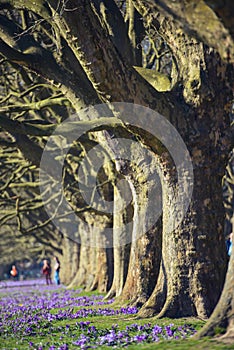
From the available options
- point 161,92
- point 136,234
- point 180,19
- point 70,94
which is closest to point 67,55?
point 70,94

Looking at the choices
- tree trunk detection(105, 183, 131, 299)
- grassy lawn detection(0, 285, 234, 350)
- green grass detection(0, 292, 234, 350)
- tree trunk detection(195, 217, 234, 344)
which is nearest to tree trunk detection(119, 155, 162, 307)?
grassy lawn detection(0, 285, 234, 350)

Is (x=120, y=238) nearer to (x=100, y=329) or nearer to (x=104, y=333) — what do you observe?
(x=100, y=329)

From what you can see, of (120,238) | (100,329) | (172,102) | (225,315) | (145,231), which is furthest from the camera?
(120,238)

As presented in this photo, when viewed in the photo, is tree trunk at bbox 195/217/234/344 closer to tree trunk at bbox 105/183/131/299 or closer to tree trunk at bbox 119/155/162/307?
tree trunk at bbox 119/155/162/307

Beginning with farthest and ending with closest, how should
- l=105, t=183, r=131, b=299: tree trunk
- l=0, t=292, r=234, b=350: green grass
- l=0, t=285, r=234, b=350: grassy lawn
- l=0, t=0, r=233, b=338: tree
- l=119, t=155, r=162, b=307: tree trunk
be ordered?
1. l=105, t=183, r=131, b=299: tree trunk
2. l=119, t=155, r=162, b=307: tree trunk
3. l=0, t=0, r=233, b=338: tree
4. l=0, t=285, r=234, b=350: grassy lawn
5. l=0, t=292, r=234, b=350: green grass

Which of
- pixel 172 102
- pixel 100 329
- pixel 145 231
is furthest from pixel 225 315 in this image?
pixel 145 231

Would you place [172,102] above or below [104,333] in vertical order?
above

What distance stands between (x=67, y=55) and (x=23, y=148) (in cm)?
536

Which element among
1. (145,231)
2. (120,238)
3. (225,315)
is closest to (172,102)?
(145,231)

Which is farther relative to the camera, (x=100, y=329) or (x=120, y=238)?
(x=120, y=238)

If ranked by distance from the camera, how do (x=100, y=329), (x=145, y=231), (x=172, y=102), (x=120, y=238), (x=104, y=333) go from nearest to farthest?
(x=104, y=333)
(x=100, y=329)
(x=172, y=102)
(x=145, y=231)
(x=120, y=238)

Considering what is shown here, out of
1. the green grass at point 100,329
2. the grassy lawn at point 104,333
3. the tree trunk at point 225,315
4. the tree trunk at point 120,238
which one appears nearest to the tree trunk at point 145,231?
the grassy lawn at point 104,333

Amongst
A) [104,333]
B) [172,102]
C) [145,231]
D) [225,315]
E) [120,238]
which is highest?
[172,102]

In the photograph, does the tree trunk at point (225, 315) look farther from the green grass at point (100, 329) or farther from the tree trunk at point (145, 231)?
the tree trunk at point (145, 231)
